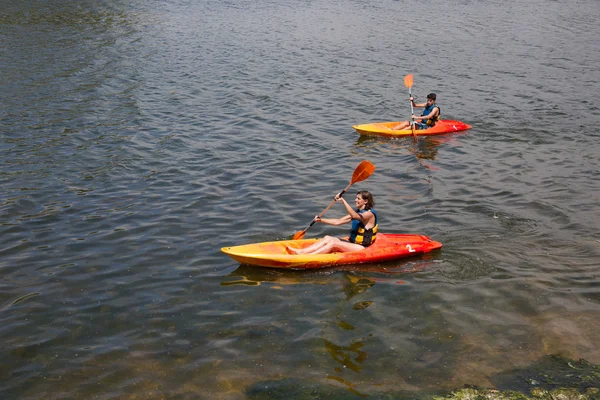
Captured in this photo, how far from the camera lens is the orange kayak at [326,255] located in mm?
8961

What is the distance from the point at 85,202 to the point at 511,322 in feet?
25.5

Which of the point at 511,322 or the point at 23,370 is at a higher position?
the point at 511,322

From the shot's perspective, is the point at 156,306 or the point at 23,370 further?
the point at 156,306

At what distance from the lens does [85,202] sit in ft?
37.1

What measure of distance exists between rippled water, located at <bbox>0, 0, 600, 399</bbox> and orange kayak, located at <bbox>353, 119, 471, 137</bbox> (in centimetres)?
36

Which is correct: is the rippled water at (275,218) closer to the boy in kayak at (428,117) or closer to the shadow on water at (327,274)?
the shadow on water at (327,274)

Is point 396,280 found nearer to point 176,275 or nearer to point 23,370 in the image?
point 176,275

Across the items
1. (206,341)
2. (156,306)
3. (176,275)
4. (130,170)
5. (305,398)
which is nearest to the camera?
(305,398)

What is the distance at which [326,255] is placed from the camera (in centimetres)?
916

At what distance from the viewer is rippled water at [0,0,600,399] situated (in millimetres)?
7020

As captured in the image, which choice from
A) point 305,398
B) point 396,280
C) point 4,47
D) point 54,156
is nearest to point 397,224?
point 396,280

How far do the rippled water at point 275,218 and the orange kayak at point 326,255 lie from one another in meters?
0.19

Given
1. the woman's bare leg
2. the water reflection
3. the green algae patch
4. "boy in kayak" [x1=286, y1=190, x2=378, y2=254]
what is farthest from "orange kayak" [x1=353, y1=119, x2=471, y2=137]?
the green algae patch

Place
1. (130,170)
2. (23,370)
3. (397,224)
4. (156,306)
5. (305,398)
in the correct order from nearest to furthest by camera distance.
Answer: (305,398), (23,370), (156,306), (397,224), (130,170)
